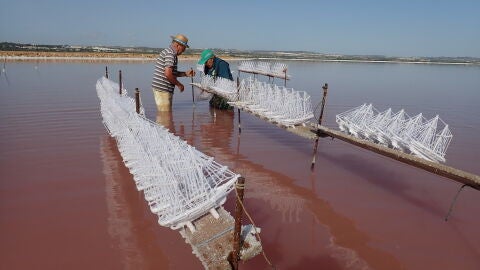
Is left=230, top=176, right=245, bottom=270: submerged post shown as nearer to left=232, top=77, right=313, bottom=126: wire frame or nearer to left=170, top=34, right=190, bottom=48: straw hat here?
left=232, top=77, right=313, bottom=126: wire frame

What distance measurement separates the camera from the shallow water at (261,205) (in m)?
4.40

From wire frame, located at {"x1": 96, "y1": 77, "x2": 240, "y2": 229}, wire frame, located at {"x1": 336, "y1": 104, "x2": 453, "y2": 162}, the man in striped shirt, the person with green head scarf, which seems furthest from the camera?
the person with green head scarf

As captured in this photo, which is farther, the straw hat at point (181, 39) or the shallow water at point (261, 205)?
the straw hat at point (181, 39)

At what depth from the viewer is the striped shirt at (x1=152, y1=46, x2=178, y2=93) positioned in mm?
7703

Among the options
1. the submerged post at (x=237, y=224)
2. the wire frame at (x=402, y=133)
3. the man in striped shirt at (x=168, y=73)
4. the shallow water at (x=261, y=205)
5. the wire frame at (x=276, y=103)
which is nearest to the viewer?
the submerged post at (x=237, y=224)

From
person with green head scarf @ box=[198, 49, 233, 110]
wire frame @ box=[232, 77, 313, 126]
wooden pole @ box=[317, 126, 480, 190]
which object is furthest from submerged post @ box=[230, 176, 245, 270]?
person with green head scarf @ box=[198, 49, 233, 110]

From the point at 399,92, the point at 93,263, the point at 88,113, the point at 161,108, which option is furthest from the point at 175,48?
the point at 399,92

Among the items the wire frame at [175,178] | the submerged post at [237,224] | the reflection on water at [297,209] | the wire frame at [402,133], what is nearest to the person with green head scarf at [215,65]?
the reflection on water at [297,209]

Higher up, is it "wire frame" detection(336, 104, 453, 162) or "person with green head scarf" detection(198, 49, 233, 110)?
"person with green head scarf" detection(198, 49, 233, 110)

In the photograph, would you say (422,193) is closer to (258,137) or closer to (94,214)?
(258,137)

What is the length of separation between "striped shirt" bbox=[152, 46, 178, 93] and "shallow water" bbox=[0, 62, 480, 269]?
1876 millimetres

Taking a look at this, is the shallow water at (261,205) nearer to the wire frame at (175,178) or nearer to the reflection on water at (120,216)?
the reflection on water at (120,216)

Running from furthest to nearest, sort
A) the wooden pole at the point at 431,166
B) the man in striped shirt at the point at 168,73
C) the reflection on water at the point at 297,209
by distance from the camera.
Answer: the man in striped shirt at the point at 168,73, the reflection on water at the point at 297,209, the wooden pole at the point at 431,166

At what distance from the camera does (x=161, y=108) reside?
9.03 m
